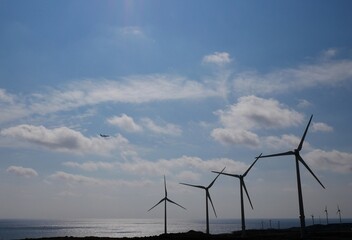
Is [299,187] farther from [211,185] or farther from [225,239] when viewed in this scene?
[211,185]

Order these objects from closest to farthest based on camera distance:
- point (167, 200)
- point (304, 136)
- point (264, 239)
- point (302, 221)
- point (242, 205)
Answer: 1. point (302, 221)
2. point (264, 239)
3. point (304, 136)
4. point (242, 205)
5. point (167, 200)

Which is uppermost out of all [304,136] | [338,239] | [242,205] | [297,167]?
[304,136]

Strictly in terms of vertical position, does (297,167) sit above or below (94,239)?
above

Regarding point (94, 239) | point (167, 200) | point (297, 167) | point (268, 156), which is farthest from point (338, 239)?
point (167, 200)

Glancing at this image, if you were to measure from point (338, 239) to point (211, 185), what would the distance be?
133ft

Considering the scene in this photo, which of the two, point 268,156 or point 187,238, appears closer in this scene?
point 187,238

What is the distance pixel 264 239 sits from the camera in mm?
64625

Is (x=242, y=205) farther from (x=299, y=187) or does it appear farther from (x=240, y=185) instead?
(x=299, y=187)

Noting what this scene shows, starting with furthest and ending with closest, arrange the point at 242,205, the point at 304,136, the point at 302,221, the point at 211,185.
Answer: the point at 211,185 < the point at 242,205 < the point at 304,136 < the point at 302,221

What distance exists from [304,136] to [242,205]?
20.8 meters

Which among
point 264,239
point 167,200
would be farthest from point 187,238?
point 167,200

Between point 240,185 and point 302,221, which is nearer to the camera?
point 302,221

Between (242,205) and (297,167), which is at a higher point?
(297,167)

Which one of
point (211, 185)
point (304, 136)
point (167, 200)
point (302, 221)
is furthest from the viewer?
point (167, 200)
